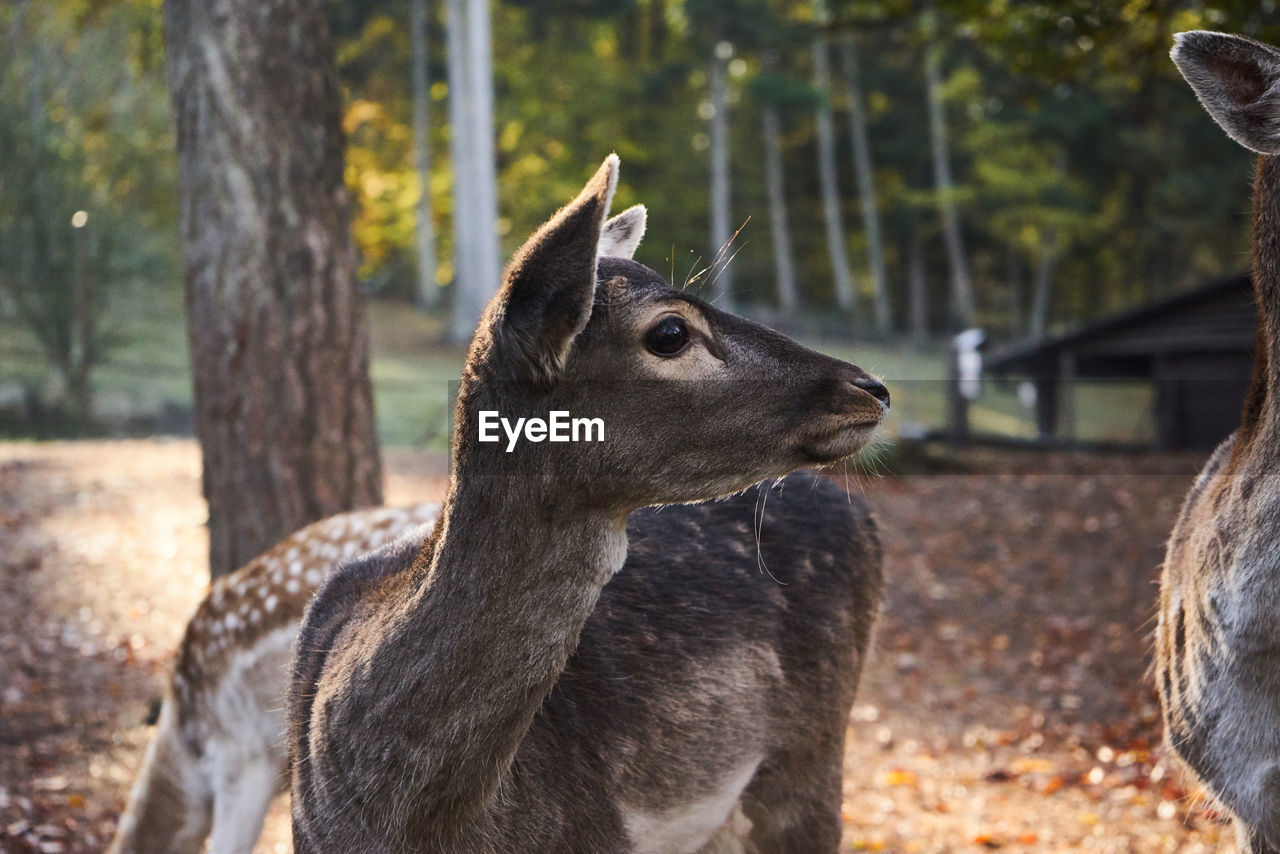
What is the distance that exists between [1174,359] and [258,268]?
52.9 feet

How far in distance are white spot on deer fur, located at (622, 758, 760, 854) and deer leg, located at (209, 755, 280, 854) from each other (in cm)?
176

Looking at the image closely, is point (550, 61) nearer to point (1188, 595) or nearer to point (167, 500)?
point (167, 500)

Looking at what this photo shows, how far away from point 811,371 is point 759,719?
1.31 m

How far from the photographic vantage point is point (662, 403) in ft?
7.51

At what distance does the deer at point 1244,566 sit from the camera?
8.59ft

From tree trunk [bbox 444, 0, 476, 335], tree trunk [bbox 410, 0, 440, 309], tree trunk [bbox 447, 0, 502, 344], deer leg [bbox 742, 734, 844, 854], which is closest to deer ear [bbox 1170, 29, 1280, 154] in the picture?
deer leg [bbox 742, 734, 844, 854]

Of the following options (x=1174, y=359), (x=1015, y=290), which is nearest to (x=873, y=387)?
(x=1174, y=359)

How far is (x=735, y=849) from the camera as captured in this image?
3.40m

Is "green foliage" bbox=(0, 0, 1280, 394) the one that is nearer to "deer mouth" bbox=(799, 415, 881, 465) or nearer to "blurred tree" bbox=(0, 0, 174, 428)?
"blurred tree" bbox=(0, 0, 174, 428)

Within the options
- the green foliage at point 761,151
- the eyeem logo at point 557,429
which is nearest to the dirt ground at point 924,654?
the eyeem logo at point 557,429

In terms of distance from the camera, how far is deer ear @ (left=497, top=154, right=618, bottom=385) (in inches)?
80.2

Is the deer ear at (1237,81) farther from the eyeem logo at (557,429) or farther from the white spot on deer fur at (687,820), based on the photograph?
the white spot on deer fur at (687,820)

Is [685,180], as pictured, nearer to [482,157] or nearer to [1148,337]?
[482,157]

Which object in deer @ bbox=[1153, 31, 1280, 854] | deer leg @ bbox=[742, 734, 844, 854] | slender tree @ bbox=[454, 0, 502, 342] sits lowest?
deer leg @ bbox=[742, 734, 844, 854]
